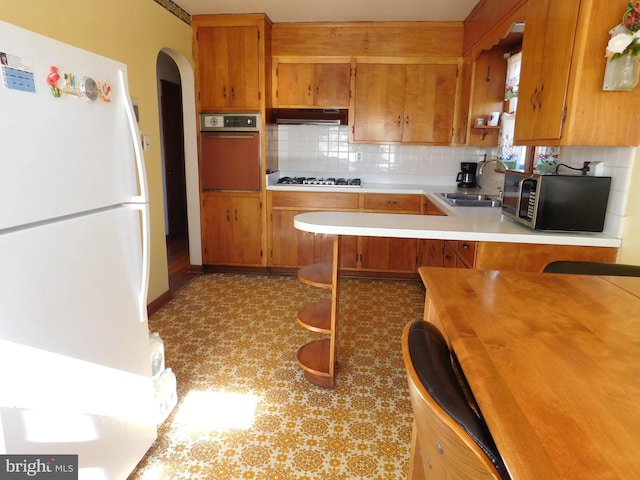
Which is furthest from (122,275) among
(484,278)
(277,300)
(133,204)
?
(277,300)

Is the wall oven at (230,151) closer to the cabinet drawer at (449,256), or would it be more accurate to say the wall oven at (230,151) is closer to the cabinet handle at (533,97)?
the cabinet drawer at (449,256)

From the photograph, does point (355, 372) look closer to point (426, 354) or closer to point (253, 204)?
point (426, 354)

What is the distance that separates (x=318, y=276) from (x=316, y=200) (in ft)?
5.76

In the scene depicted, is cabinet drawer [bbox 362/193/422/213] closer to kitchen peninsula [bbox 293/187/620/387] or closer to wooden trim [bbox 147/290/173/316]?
kitchen peninsula [bbox 293/187/620/387]

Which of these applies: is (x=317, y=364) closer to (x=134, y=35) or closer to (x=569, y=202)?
(x=569, y=202)

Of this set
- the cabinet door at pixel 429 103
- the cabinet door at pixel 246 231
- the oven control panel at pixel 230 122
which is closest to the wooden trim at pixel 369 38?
the cabinet door at pixel 429 103

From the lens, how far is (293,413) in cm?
202

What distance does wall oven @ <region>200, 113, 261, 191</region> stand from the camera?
381cm

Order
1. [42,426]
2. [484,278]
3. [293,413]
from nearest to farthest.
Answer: [42,426] < [484,278] < [293,413]

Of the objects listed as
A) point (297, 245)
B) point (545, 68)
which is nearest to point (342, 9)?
point (545, 68)

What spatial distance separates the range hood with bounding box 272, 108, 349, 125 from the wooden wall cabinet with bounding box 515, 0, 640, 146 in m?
2.07

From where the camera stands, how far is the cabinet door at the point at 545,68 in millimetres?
1899

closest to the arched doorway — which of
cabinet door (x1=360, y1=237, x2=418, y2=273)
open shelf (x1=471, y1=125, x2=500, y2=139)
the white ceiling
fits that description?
the white ceiling

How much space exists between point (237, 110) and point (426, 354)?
350cm
